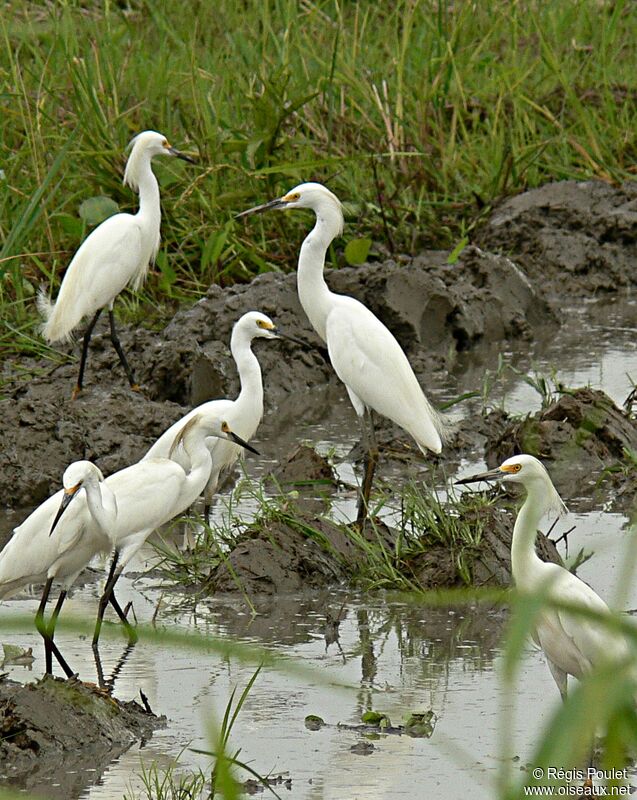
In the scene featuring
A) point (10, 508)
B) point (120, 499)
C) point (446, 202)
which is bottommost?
point (10, 508)

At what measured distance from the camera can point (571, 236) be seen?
10.2 m

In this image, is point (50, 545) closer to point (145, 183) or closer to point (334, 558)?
point (334, 558)

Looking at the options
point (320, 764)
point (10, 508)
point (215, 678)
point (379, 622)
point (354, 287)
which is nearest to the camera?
point (320, 764)

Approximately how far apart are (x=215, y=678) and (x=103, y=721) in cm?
61

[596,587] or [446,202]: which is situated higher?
[446,202]

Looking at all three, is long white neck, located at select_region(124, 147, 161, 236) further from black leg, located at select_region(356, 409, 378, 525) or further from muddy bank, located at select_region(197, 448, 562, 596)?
muddy bank, located at select_region(197, 448, 562, 596)

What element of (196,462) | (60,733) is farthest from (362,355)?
(60,733)

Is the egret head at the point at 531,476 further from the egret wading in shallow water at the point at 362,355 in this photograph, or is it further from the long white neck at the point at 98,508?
the egret wading in shallow water at the point at 362,355

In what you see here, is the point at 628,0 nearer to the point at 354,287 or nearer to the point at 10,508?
Answer: the point at 354,287

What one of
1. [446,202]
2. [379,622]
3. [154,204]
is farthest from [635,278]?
[379,622]

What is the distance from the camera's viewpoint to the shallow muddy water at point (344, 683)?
3.69 meters

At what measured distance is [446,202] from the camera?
32.3 feet

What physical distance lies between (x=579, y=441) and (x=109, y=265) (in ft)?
9.22

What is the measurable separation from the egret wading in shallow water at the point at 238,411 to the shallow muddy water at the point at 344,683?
57 cm
